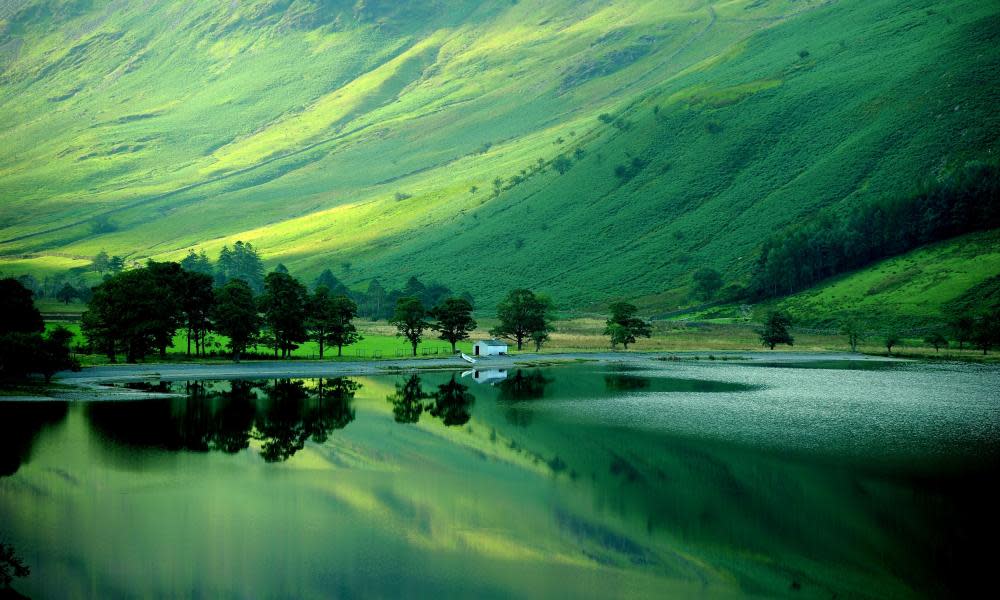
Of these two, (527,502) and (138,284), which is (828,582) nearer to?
(527,502)

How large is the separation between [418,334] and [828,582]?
282 ft

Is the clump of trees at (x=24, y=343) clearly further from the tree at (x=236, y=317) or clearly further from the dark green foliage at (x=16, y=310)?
the tree at (x=236, y=317)

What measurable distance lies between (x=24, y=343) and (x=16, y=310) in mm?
13871

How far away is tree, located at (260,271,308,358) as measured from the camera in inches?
3809

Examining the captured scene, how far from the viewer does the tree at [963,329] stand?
389ft

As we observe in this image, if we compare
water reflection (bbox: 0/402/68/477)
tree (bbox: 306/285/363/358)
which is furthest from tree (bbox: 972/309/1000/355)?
water reflection (bbox: 0/402/68/477)

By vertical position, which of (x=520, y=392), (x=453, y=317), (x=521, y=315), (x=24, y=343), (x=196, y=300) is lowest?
(x=520, y=392)

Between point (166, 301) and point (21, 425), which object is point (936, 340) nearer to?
point (166, 301)

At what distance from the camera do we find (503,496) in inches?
1654

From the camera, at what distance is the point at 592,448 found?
52.1 meters

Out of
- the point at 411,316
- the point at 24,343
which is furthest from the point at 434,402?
the point at 411,316

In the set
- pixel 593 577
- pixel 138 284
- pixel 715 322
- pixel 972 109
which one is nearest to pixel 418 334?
pixel 138 284

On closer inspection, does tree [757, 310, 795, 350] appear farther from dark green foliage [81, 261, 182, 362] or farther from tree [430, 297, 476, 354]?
dark green foliage [81, 261, 182, 362]

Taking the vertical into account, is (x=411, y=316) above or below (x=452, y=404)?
above
